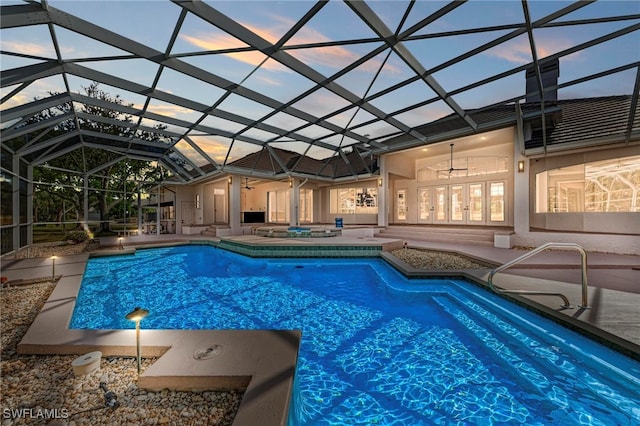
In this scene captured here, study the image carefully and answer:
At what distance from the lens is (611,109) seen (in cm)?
888

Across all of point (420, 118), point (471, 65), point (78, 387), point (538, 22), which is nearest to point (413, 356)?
point (78, 387)

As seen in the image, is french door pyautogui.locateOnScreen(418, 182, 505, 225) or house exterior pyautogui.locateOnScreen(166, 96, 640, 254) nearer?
house exterior pyautogui.locateOnScreen(166, 96, 640, 254)

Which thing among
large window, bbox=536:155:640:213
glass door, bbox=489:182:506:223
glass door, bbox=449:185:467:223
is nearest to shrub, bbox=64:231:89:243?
glass door, bbox=449:185:467:223

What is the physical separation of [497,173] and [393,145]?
4873mm

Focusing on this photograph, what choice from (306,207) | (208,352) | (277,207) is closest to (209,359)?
(208,352)

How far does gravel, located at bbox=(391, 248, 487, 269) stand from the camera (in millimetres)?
6906

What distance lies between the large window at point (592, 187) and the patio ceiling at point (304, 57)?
2248 millimetres

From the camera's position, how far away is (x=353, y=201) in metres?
18.0

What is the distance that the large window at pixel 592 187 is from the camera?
796cm

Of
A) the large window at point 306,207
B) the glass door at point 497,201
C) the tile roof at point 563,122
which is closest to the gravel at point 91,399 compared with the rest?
the tile roof at point 563,122

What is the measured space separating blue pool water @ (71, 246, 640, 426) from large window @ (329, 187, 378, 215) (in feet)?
34.7

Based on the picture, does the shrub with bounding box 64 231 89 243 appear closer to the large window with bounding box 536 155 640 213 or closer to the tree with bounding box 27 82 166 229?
the tree with bounding box 27 82 166 229

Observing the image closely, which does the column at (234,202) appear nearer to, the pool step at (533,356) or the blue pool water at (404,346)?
the blue pool water at (404,346)

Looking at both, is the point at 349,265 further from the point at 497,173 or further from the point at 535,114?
the point at 497,173
